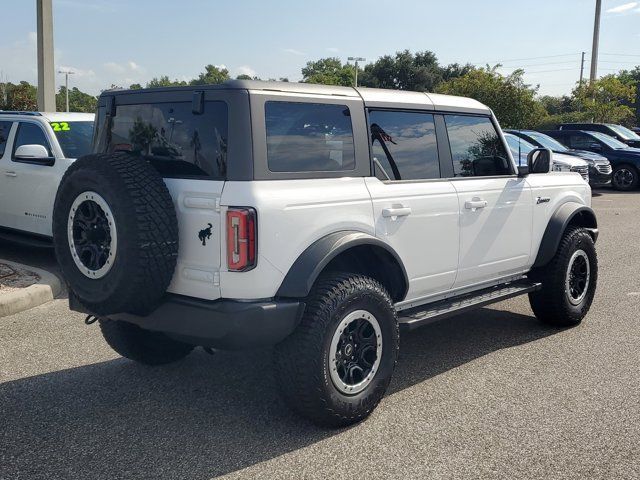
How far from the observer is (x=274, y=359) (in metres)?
3.69

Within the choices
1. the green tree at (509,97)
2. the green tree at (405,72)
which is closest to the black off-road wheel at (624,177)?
the green tree at (509,97)

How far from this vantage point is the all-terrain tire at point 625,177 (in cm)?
1936

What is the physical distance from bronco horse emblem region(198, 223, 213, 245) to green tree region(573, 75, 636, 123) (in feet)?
108

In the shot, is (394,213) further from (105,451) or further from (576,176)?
(576,176)

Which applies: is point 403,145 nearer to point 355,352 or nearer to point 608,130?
point 355,352

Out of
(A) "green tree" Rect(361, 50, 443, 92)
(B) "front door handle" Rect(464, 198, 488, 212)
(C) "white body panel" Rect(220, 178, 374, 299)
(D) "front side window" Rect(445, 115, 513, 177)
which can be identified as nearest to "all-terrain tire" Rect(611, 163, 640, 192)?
(D) "front side window" Rect(445, 115, 513, 177)

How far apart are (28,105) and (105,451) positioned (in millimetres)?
24574

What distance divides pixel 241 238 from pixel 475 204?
2091mm

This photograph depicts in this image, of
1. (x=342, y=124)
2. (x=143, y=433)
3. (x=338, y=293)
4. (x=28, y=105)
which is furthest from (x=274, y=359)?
(x=28, y=105)

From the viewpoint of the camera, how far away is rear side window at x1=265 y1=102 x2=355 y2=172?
3695mm

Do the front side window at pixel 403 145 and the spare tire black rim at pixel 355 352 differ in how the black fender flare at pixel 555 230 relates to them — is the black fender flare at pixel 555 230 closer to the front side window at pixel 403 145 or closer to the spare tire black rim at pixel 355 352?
the front side window at pixel 403 145

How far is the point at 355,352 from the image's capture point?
393cm

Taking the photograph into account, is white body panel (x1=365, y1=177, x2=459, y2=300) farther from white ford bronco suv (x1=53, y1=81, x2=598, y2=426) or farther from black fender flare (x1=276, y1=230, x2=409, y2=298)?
black fender flare (x1=276, y1=230, x2=409, y2=298)

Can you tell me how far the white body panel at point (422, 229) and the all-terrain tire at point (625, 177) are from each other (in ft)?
55.0
